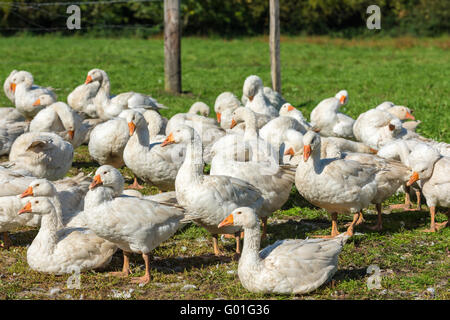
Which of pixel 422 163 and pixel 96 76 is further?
pixel 96 76

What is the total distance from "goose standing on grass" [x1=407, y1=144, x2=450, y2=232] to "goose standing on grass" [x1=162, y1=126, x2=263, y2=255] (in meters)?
2.16

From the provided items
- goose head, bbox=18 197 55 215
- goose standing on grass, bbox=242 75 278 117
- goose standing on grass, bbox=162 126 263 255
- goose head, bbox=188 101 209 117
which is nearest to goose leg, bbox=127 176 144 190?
goose standing on grass, bbox=162 126 263 255

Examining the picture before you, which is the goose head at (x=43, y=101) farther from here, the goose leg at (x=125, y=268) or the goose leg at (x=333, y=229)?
the goose leg at (x=333, y=229)

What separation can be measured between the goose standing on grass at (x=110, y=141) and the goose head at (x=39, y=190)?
283 centimetres

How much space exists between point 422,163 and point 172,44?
32.6ft

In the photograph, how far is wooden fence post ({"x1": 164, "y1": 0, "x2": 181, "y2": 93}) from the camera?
51.4 ft

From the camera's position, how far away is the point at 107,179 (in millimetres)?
6129

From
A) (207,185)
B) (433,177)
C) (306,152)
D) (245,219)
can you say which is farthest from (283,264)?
(433,177)

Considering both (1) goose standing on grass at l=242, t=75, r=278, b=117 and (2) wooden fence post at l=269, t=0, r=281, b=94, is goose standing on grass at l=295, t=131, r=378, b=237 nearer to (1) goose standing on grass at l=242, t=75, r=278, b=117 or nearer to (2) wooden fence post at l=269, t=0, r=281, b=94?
(1) goose standing on grass at l=242, t=75, r=278, b=117

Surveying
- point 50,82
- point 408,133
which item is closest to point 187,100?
point 50,82

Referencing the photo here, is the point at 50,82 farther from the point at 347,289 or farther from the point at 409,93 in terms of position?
the point at 347,289

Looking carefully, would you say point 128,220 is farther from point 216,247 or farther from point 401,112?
point 401,112

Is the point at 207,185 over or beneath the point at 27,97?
beneath

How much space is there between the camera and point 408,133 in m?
10.2
